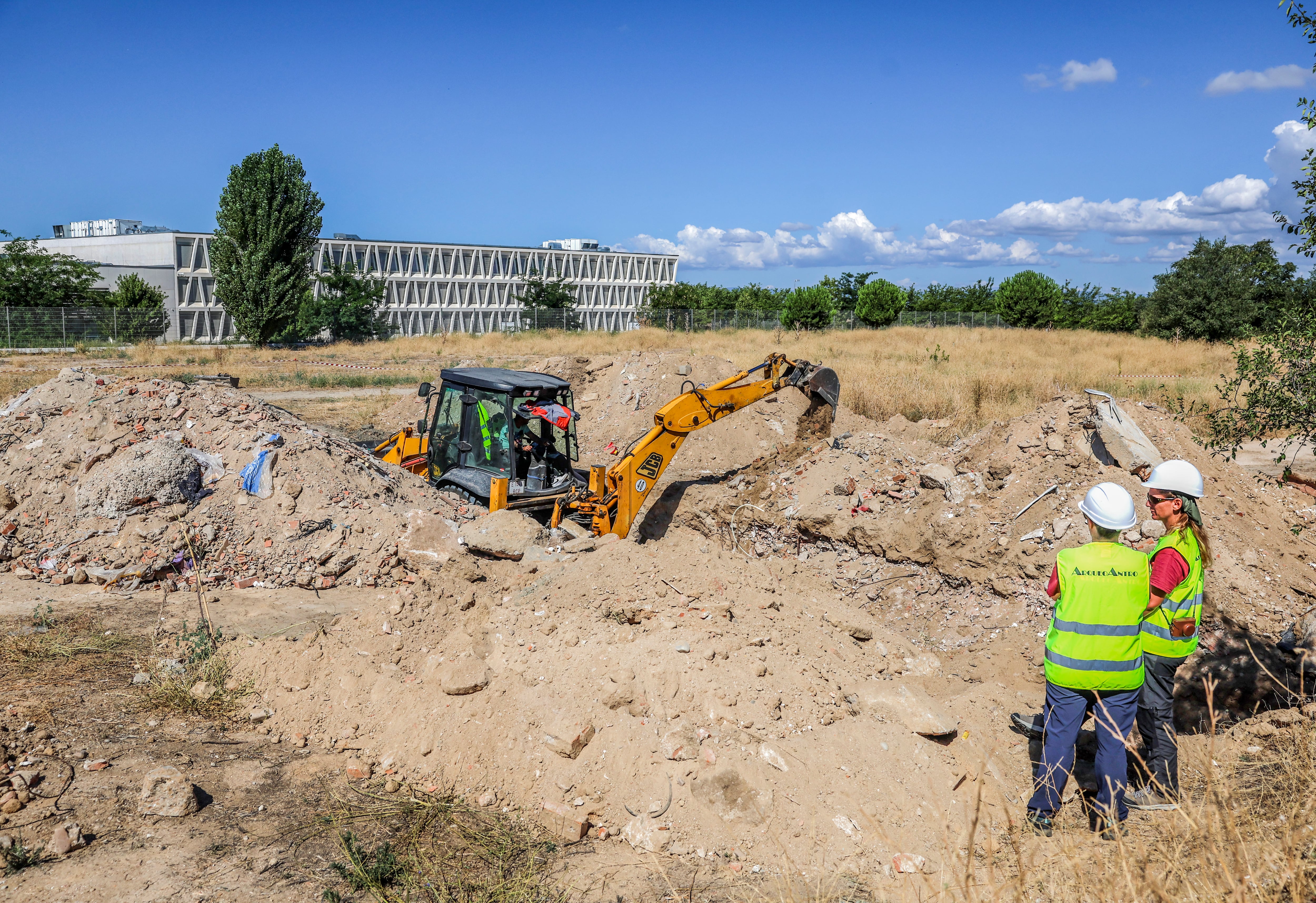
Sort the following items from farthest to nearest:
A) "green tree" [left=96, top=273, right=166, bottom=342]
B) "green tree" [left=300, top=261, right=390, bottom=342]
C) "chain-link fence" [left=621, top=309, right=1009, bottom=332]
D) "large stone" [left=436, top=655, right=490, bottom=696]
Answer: "chain-link fence" [left=621, top=309, right=1009, bottom=332] < "green tree" [left=300, top=261, right=390, bottom=342] < "green tree" [left=96, top=273, right=166, bottom=342] < "large stone" [left=436, top=655, right=490, bottom=696]

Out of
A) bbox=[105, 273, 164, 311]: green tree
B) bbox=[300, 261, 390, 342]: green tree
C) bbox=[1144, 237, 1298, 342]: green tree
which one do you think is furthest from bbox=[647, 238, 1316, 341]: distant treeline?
bbox=[105, 273, 164, 311]: green tree

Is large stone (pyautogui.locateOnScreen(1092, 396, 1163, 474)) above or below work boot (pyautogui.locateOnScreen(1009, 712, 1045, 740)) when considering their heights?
above

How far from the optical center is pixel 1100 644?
4.17 m

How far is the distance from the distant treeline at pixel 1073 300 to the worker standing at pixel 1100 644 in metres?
5.50

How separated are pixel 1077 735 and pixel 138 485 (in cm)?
828

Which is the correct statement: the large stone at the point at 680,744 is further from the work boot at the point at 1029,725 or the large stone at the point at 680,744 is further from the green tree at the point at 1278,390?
the green tree at the point at 1278,390

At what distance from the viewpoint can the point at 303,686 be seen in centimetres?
551

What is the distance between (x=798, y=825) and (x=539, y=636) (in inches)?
83.0

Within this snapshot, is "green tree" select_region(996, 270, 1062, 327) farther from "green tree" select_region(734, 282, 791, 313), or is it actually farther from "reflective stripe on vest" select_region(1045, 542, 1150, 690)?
"reflective stripe on vest" select_region(1045, 542, 1150, 690)

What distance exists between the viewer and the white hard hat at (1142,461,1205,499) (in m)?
4.42

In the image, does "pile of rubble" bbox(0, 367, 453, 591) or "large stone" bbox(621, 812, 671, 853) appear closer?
"large stone" bbox(621, 812, 671, 853)

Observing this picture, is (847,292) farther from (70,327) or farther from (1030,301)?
(70,327)

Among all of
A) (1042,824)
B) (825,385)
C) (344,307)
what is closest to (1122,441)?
(825,385)

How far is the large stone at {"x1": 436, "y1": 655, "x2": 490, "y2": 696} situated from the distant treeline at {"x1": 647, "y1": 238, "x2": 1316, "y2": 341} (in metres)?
8.08
